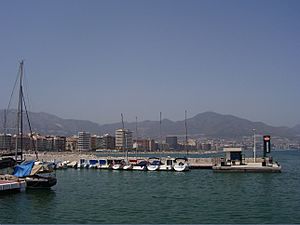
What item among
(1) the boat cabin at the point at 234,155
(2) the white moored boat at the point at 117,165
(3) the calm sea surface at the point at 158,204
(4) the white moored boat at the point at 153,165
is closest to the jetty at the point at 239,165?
(1) the boat cabin at the point at 234,155

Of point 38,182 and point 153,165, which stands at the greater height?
point 38,182

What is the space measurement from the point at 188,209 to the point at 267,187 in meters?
18.4

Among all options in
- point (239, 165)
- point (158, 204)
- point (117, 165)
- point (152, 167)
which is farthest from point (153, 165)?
point (158, 204)

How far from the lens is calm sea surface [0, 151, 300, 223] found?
1094 inches

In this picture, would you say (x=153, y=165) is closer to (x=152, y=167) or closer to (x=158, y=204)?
(x=152, y=167)

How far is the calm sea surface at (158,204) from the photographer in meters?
27.8

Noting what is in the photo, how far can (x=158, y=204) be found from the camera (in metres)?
33.5

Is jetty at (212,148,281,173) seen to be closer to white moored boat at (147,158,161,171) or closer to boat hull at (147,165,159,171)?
boat hull at (147,165,159,171)

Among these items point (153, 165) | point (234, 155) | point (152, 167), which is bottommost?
point (152, 167)

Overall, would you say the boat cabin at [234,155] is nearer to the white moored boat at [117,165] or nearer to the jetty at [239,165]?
the jetty at [239,165]

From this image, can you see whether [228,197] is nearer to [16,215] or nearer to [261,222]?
[261,222]

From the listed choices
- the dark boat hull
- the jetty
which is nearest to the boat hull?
the jetty

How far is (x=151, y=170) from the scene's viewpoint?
7306cm

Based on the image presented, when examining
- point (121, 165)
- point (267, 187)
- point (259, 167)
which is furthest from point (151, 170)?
point (267, 187)
